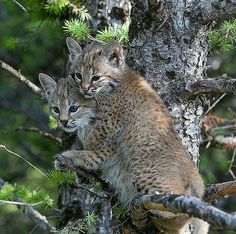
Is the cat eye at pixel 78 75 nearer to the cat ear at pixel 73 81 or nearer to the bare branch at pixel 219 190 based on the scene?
the cat ear at pixel 73 81

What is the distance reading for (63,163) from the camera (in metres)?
6.79

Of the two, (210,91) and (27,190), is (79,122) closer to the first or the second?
(27,190)

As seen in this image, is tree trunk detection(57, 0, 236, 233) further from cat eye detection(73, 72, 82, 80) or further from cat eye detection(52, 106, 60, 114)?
cat eye detection(52, 106, 60, 114)

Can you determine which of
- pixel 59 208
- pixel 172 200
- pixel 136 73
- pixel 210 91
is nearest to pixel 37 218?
pixel 59 208

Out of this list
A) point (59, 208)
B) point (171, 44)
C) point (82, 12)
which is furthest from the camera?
point (59, 208)

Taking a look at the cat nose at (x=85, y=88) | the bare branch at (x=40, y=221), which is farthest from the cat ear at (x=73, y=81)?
the bare branch at (x=40, y=221)

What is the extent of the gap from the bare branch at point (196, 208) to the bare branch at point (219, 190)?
1017mm

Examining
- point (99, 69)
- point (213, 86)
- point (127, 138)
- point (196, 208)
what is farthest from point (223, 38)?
point (196, 208)

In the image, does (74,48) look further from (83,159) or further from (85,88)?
(83,159)

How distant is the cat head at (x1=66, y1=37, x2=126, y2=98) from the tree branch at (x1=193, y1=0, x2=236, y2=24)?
0.85 m

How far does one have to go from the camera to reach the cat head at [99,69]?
7.13 meters

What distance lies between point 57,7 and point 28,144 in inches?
237

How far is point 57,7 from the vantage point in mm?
7754

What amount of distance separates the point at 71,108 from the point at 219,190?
175 cm
